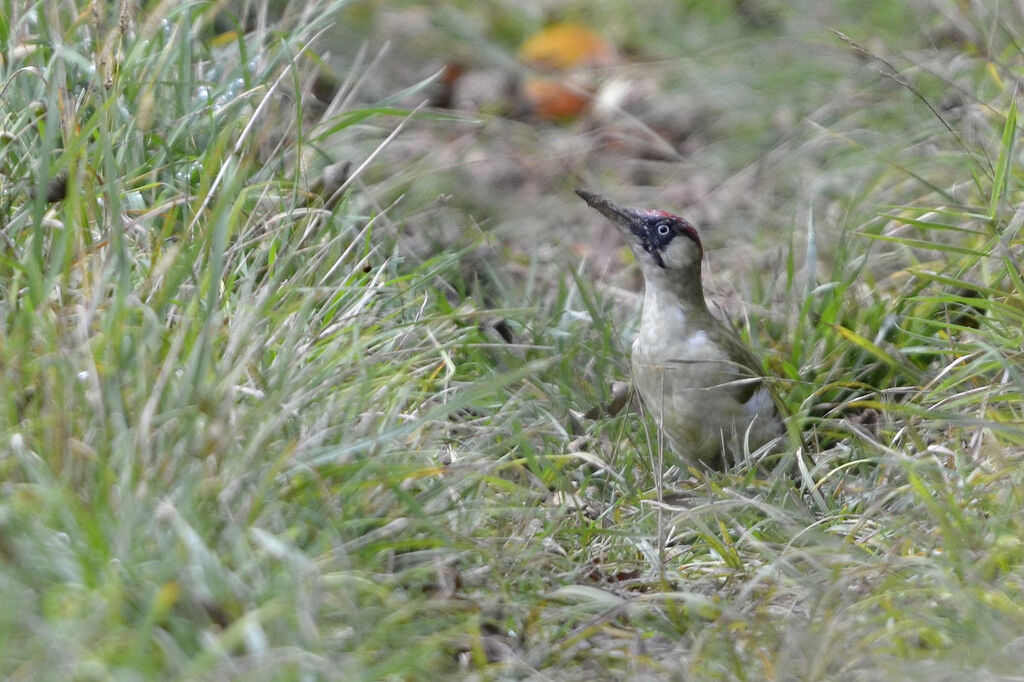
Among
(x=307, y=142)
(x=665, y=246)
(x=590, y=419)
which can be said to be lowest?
(x=590, y=419)

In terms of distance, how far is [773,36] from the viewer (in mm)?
7922

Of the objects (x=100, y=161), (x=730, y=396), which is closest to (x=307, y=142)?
(x=100, y=161)

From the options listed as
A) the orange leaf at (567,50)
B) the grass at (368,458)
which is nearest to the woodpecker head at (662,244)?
the grass at (368,458)

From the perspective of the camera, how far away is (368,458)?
3133 mm

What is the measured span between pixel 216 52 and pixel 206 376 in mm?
2750

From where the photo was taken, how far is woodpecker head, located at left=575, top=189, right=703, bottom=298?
4824mm

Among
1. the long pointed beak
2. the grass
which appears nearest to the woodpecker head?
the long pointed beak

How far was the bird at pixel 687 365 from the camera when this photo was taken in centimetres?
462

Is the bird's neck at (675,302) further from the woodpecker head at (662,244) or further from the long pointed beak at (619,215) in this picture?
the long pointed beak at (619,215)

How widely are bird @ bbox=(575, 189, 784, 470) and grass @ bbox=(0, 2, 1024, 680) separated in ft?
0.51

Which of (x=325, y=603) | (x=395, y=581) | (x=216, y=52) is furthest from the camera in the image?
(x=216, y=52)

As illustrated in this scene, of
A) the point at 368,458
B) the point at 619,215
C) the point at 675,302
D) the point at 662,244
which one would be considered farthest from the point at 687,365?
the point at 368,458

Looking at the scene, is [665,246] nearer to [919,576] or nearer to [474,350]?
[474,350]

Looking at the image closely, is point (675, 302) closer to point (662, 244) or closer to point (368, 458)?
point (662, 244)
